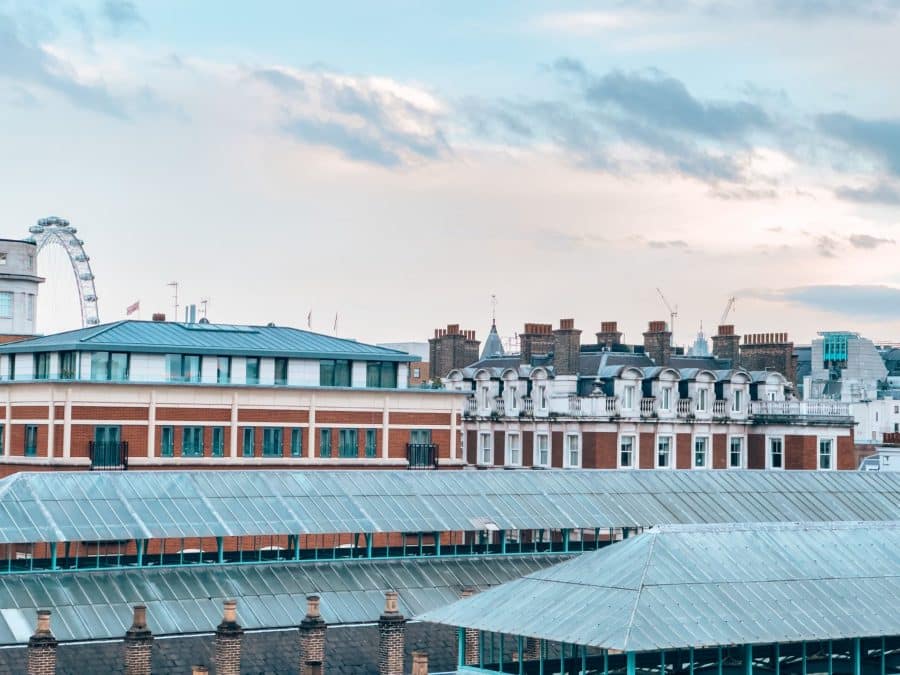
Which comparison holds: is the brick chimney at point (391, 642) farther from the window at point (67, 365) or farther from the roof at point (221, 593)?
the window at point (67, 365)

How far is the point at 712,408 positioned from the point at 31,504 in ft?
229

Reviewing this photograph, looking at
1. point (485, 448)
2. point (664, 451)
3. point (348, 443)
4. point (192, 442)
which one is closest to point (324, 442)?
point (348, 443)

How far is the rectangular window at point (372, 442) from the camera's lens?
A: 110 meters

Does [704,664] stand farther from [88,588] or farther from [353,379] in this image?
[353,379]

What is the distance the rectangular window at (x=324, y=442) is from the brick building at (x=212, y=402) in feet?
0.20

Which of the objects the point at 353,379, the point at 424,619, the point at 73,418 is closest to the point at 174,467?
the point at 73,418

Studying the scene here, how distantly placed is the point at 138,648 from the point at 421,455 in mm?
51002

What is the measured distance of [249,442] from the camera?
346 ft

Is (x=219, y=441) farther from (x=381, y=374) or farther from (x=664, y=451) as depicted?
(x=664, y=451)

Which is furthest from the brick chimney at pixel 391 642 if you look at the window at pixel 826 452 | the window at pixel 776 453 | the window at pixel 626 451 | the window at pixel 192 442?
the window at pixel 826 452

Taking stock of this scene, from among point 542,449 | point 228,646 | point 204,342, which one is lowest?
point 228,646

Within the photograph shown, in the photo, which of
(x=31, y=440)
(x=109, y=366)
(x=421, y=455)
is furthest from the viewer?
(x=421, y=455)

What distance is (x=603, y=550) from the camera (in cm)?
6244

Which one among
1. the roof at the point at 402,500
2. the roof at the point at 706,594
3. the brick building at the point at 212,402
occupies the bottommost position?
the roof at the point at 706,594
